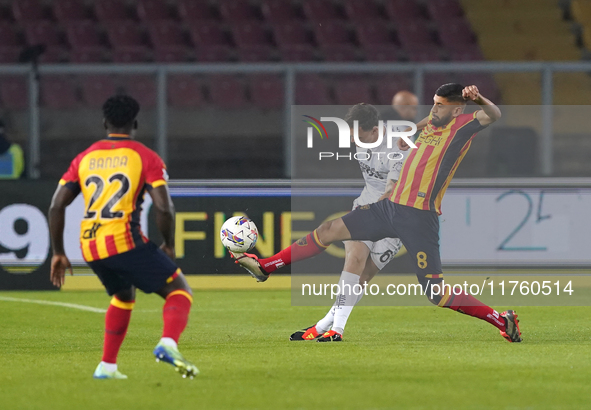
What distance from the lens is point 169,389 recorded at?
18.1 feet

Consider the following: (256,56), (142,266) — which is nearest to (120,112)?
(142,266)

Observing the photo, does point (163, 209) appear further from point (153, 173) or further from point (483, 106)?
point (483, 106)

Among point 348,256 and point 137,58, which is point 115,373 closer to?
point 348,256

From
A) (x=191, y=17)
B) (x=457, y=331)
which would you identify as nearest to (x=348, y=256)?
(x=457, y=331)

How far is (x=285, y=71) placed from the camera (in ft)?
40.1

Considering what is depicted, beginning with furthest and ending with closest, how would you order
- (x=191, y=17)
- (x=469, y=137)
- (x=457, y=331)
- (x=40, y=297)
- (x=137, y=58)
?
(x=191, y=17)
(x=137, y=58)
(x=40, y=297)
(x=457, y=331)
(x=469, y=137)

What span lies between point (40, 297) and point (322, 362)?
19.3 ft

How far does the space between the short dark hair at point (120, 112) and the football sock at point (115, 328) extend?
1028mm

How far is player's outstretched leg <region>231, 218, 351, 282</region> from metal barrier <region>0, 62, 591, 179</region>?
15.0 feet

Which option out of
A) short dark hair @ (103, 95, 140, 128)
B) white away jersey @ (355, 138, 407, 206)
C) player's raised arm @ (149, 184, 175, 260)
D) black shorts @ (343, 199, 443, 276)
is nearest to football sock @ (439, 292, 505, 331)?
black shorts @ (343, 199, 443, 276)

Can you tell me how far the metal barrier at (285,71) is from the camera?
1200cm

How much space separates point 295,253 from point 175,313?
214 centimetres

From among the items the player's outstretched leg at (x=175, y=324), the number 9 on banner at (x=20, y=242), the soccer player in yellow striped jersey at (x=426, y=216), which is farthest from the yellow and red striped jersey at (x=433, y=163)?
the number 9 on banner at (x=20, y=242)

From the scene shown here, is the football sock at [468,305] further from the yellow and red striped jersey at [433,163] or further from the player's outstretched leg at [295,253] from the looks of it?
the player's outstretched leg at [295,253]
